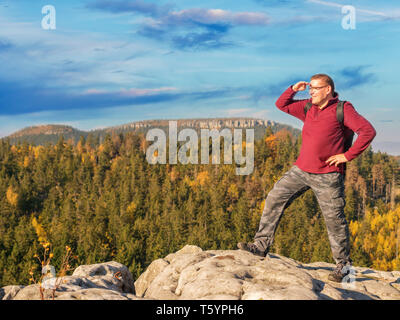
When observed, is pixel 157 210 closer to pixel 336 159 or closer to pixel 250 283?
pixel 336 159

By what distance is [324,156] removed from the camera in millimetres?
8039

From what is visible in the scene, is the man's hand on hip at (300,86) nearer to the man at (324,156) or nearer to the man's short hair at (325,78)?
the man at (324,156)

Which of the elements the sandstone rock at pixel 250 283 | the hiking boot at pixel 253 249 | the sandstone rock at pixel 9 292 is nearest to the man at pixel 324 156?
the hiking boot at pixel 253 249

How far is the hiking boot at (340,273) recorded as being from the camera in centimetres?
856

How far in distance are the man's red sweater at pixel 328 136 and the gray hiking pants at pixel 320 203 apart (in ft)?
0.73

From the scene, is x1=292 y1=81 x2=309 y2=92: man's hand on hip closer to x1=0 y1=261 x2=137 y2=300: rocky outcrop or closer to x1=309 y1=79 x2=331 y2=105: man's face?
x1=309 y1=79 x2=331 y2=105: man's face

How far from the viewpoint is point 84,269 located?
1055 centimetres

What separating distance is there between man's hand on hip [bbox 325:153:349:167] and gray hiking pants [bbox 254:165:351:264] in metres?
0.27

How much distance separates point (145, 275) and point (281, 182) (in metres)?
A: 7.26

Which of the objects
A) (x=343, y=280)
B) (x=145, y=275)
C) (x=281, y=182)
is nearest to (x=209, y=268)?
(x=281, y=182)

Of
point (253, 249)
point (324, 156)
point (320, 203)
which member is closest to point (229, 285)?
point (253, 249)

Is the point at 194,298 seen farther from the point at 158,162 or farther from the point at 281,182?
the point at 158,162

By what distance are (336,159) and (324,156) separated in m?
0.26

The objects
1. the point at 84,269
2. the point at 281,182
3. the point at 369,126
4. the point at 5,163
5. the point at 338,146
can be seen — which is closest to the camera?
the point at 369,126
